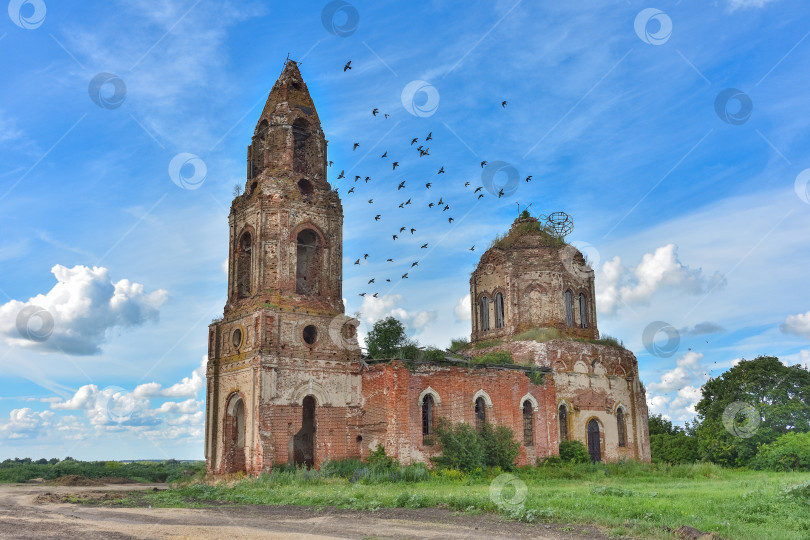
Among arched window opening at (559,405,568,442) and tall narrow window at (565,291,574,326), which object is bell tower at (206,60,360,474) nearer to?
arched window opening at (559,405,568,442)

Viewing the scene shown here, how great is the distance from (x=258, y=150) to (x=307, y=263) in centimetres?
571

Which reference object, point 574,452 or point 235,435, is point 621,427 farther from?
point 235,435

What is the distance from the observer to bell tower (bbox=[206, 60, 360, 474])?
1027 inches

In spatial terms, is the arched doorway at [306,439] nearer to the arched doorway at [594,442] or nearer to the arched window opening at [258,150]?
the arched window opening at [258,150]

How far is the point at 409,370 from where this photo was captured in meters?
27.4

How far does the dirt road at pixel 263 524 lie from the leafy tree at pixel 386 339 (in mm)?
10597

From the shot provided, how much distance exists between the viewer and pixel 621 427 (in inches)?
1356

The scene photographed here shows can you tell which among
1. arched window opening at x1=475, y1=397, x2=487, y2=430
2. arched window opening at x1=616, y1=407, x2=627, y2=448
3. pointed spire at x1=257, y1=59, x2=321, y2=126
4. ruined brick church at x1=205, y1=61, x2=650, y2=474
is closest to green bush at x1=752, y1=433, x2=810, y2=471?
ruined brick church at x1=205, y1=61, x2=650, y2=474

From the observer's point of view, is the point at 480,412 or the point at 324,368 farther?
the point at 480,412

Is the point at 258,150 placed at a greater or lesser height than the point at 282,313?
greater

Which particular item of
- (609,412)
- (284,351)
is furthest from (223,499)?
(609,412)

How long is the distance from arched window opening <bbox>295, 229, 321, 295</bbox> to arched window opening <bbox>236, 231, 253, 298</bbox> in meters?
2.08

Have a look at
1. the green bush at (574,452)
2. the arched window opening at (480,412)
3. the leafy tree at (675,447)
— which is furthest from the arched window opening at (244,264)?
the leafy tree at (675,447)

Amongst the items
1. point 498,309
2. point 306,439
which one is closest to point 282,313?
point 306,439
